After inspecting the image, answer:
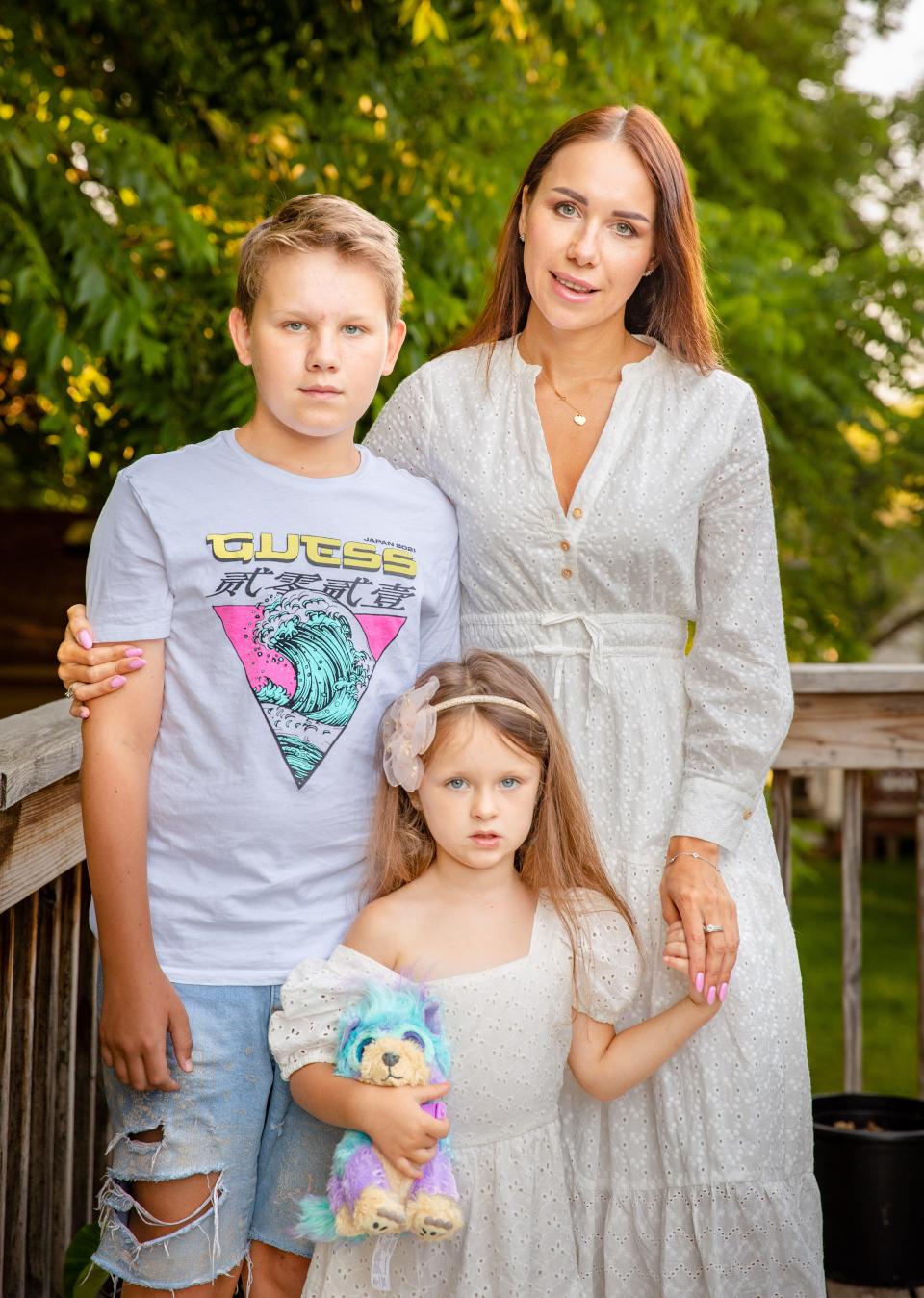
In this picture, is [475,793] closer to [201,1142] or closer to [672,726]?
[672,726]

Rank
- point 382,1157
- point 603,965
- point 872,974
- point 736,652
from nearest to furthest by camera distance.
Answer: point 382,1157, point 603,965, point 736,652, point 872,974

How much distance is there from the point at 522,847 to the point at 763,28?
22.2 feet

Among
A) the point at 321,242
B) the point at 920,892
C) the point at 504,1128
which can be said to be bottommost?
the point at 504,1128

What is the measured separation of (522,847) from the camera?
1830 millimetres

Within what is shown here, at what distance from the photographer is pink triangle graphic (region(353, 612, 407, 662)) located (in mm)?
1694

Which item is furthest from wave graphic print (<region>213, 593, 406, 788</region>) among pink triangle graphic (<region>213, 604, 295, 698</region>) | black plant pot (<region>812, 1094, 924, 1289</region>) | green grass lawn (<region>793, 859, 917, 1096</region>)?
green grass lawn (<region>793, 859, 917, 1096</region>)

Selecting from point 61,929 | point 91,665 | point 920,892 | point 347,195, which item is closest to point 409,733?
point 91,665

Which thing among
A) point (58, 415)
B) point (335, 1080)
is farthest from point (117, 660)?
point (58, 415)

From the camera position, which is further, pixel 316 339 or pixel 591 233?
pixel 591 233

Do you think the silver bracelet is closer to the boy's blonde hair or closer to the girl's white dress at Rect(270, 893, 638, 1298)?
the girl's white dress at Rect(270, 893, 638, 1298)

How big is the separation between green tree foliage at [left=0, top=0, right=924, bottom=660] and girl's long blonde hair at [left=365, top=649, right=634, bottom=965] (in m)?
1.40

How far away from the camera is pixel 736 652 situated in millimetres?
1870

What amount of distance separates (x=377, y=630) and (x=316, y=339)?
368 millimetres

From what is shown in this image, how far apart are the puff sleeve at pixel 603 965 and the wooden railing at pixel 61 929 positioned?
74 centimetres
